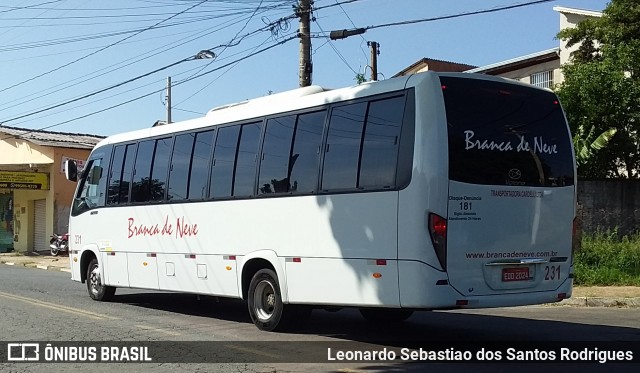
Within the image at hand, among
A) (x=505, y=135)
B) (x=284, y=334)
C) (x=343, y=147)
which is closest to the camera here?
(x=505, y=135)

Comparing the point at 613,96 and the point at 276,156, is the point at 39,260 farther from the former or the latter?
the point at 276,156

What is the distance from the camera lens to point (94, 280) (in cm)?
1444

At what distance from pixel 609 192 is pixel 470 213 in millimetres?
12863

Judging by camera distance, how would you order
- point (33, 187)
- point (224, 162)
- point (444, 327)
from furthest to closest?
point (33, 187) < point (224, 162) < point (444, 327)

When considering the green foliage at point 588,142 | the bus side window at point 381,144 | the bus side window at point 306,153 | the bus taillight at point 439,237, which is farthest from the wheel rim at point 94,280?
the green foliage at point 588,142

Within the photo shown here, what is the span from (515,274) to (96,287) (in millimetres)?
8923

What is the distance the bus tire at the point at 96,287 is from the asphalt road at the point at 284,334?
0.21m

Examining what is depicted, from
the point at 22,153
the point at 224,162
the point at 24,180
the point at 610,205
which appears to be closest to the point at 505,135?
the point at 224,162

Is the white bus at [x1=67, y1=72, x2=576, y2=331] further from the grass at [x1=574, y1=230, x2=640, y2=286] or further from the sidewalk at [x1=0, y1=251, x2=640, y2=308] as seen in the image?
the grass at [x1=574, y1=230, x2=640, y2=286]

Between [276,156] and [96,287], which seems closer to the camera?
[276,156]

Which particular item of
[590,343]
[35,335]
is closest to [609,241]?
[590,343]

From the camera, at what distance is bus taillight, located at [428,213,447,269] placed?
7.86 metres

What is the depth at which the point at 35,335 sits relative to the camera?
9992mm

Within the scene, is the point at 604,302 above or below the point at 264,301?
below
